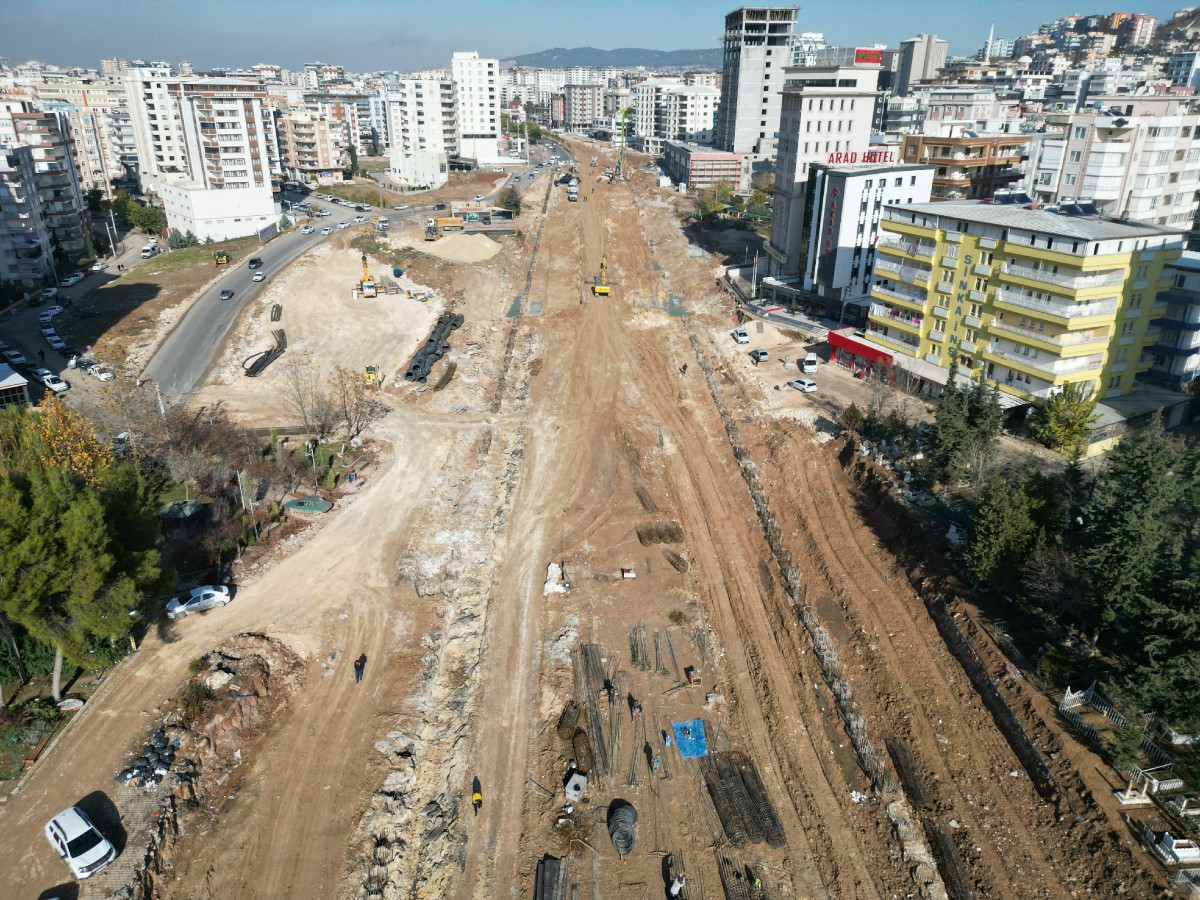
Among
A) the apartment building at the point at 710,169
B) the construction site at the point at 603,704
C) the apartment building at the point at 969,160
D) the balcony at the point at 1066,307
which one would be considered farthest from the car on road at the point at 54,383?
the apartment building at the point at 710,169

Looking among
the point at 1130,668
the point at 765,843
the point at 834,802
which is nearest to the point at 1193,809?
the point at 1130,668

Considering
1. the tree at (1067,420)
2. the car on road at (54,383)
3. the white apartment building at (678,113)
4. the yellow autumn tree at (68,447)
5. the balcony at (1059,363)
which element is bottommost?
the car on road at (54,383)

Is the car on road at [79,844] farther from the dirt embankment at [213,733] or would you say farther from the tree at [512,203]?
the tree at [512,203]

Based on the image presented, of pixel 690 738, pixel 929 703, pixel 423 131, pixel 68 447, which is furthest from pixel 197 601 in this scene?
pixel 423 131

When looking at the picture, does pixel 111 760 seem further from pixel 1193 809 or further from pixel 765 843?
pixel 1193 809

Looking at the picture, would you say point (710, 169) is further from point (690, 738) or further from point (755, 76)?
point (690, 738)

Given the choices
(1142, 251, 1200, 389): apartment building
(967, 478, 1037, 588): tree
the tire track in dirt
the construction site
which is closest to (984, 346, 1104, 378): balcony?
(1142, 251, 1200, 389): apartment building
